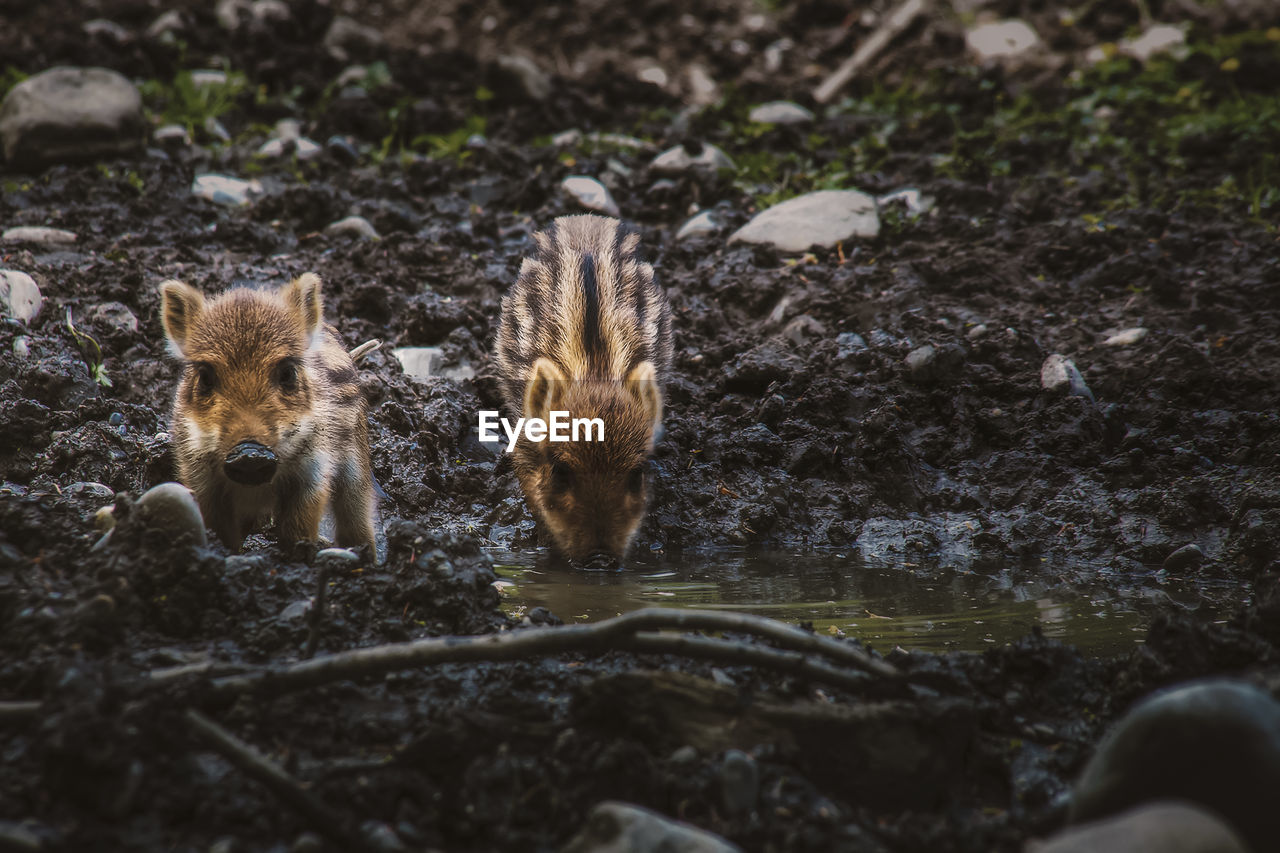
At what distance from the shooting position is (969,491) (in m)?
4.45

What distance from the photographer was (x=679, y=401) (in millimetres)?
5289

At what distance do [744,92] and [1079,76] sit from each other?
271 cm

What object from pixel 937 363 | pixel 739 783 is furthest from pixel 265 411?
pixel 937 363

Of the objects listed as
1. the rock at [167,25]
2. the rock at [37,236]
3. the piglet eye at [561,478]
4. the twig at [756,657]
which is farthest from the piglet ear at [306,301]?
the rock at [167,25]

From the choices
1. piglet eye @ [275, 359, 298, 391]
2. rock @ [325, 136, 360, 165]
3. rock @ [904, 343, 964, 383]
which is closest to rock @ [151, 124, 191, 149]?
rock @ [325, 136, 360, 165]

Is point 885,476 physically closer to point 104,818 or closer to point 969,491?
point 969,491

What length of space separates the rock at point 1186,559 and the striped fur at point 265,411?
3119mm

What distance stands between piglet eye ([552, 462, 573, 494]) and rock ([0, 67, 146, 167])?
14.5ft

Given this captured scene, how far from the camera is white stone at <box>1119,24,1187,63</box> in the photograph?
802 cm

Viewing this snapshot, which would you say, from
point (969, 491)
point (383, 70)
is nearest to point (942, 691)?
point (969, 491)

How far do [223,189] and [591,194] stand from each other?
242 centimetres

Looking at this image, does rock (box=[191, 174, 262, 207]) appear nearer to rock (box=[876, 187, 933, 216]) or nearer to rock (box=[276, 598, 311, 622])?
rock (box=[876, 187, 933, 216])

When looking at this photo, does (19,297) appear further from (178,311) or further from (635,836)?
(635,836)

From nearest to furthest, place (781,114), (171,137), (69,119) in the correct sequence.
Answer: (69,119)
(171,137)
(781,114)
